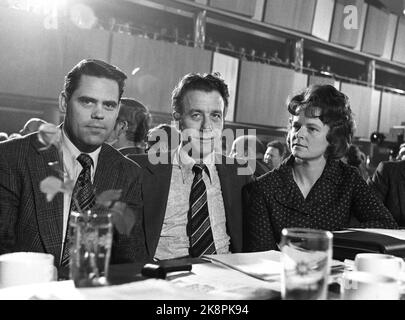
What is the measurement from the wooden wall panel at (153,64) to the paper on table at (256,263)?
3.12 meters

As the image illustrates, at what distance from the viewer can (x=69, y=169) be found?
5.54 ft

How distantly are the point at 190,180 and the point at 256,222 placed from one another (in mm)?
295

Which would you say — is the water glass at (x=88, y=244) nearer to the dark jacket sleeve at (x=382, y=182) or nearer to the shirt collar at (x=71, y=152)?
the shirt collar at (x=71, y=152)

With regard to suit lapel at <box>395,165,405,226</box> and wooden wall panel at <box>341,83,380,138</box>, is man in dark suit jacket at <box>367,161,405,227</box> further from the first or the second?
wooden wall panel at <box>341,83,380,138</box>

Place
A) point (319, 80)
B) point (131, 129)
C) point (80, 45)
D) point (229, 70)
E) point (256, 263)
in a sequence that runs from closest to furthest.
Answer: point (256, 263) < point (131, 129) < point (80, 45) < point (229, 70) < point (319, 80)

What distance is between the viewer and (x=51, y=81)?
3801 mm

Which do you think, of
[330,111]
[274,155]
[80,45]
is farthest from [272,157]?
[330,111]

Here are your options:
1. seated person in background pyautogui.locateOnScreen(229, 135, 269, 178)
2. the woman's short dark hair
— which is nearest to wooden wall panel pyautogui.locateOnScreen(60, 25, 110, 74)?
seated person in background pyautogui.locateOnScreen(229, 135, 269, 178)

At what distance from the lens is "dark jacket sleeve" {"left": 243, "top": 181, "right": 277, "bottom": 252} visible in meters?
1.86

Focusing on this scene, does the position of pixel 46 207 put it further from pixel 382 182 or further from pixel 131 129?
pixel 382 182

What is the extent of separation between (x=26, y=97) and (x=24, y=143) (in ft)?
7.73

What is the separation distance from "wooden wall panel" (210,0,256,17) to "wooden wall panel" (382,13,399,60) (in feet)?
7.80

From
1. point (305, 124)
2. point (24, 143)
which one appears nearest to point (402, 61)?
point (305, 124)

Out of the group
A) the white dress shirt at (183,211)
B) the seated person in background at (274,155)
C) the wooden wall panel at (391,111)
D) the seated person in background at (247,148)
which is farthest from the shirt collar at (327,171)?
the wooden wall panel at (391,111)
